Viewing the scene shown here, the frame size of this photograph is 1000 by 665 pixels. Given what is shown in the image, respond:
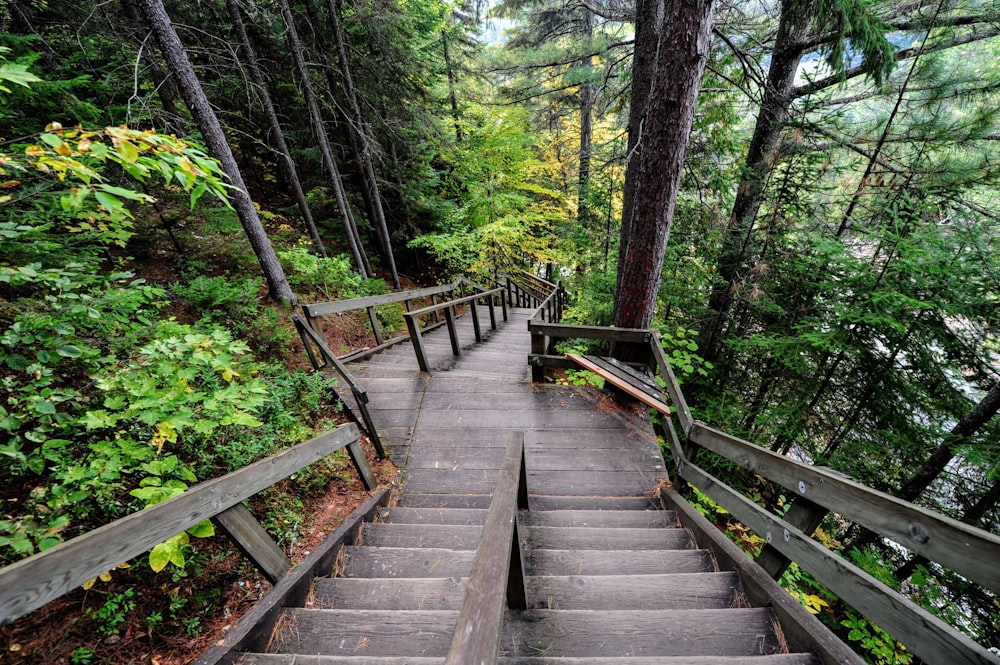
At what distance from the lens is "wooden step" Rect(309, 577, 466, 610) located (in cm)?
211

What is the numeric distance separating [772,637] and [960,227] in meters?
4.95

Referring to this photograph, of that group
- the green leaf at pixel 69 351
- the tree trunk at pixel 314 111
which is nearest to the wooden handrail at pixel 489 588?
the green leaf at pixel 69 351

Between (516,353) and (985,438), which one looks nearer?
(985,438)

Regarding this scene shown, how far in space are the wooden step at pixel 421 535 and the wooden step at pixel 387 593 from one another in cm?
47

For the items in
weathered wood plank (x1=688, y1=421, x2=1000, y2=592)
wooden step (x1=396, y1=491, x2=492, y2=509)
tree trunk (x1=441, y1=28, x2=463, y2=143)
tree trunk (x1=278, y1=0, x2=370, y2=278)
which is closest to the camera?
weathered wood plank (x1=688, y1=421, x2=1000, y2=592)

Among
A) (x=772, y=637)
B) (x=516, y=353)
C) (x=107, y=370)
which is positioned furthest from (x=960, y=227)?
(x=107, y=370)

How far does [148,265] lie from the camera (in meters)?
6.46

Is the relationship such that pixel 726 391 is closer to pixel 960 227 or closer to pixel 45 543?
pixel 960 227

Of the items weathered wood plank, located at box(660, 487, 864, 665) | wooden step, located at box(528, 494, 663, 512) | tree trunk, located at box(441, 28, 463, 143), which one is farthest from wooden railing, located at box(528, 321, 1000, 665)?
tree trunk, located at box(441, 28, 463, 143)

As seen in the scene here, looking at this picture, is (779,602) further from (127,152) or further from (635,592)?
(127,152)

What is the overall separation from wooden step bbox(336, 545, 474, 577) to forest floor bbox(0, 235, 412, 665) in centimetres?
61

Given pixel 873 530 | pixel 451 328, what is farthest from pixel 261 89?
pixel 873 530

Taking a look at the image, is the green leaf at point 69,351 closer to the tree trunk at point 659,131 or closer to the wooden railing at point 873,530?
the wooden railing at point 873,530

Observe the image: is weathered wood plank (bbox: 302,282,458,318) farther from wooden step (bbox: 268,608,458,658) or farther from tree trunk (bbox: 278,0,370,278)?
tree trunk (bbox: 278,0,370,278)
